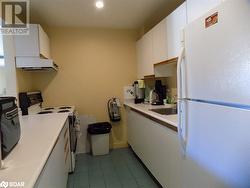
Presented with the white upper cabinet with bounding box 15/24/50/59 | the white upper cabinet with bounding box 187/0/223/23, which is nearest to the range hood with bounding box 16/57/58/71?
the white upper cabinet with bounding box 15/24/50/59

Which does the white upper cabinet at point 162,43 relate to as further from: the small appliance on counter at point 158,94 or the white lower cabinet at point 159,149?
the white lower cabinet at point 159,149

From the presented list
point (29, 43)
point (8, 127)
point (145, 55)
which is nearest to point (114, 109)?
point (145, 55)

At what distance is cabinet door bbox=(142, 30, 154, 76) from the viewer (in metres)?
3.21

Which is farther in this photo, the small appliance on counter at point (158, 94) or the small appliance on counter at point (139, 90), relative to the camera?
the small appliance on counter at point (139, 90)

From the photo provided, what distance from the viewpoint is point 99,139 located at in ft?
12.2

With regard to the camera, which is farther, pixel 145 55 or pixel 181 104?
pixel 145 55

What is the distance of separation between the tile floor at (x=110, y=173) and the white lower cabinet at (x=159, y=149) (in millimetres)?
197

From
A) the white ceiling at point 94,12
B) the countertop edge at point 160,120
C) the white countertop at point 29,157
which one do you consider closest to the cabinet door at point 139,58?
the white ceiling at point 94,12

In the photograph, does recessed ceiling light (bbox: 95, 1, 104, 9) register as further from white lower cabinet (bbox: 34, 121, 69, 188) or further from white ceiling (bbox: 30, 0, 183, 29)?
white lower cabinet (bbox: 34, 121, 69, 188)

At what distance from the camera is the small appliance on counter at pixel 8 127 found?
A: 1157mm

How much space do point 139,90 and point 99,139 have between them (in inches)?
45.7

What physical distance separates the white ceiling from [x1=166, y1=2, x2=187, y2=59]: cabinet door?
55 centimetres

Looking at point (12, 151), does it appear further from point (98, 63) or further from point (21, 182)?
point (98, 63)

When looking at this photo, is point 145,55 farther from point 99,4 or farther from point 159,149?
point 159,149
